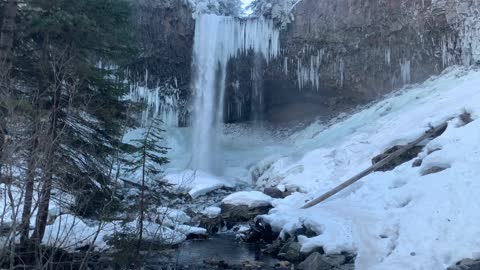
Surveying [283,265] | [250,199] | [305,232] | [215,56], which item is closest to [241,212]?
[250,199]

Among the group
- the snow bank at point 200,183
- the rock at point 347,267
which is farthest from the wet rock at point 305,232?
the snow bank at point 200,183

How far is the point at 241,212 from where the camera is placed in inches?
774

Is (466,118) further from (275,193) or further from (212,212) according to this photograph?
(212,212)

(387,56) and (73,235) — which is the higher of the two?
(387,56)

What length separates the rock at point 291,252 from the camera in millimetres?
13781

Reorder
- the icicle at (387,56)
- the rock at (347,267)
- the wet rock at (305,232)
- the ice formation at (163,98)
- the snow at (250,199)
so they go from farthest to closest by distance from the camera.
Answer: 1. the ice formation at (163,98)
2. the icicle at (387,56)
3. the snow at (250,199)
4. the wet rock at (305,232)
5. the rock at (347,267)

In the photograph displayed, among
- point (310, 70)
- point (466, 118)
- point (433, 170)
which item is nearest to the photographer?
point (433, 170)

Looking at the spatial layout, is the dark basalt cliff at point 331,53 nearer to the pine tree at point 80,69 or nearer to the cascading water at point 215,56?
the cascading water at point 215,56

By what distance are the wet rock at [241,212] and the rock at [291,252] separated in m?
4.56

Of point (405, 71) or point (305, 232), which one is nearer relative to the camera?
point (305, 232)

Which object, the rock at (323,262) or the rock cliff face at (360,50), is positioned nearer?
the rock at (323,262)

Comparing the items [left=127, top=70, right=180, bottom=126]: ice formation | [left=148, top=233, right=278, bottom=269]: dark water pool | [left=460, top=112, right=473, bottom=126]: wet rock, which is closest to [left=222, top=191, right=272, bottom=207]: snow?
[left=148, top=233, right=278, bottom=269]: dark water pool

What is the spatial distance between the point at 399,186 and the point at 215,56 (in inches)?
767

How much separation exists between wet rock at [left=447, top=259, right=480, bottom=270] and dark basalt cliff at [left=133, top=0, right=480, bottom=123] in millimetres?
15933
